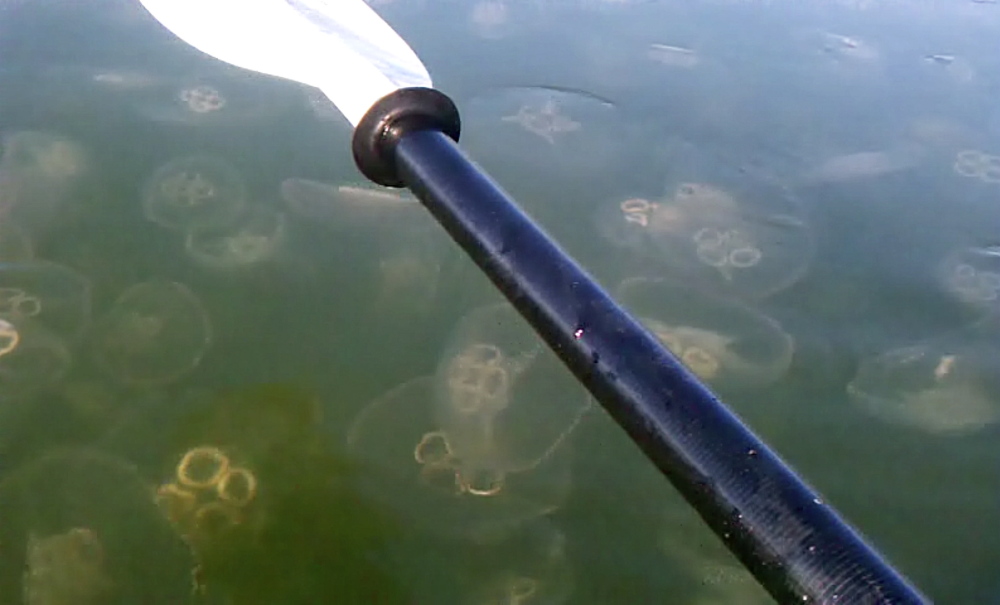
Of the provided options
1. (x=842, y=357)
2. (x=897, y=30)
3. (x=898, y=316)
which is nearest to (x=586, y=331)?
(x=842, y=357)

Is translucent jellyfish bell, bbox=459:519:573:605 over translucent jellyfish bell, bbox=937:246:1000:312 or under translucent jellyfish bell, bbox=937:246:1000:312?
under

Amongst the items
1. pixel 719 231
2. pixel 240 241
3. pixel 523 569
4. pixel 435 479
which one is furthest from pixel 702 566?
pixel 240 241

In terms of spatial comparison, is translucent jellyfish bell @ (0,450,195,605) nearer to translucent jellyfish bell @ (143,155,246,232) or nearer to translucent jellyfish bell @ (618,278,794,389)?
translucent jellyfish bell @ (143,155,246,232)

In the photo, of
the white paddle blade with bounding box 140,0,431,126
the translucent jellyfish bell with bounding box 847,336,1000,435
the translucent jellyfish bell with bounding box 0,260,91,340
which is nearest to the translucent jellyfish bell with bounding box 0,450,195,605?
the translucent jellyfish bell with bounding box 0,260,91,340

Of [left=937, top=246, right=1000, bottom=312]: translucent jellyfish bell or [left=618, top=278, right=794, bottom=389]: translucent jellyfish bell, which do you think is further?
[left=937, top=246, right=1000, bottom=312]: translucent jellyfish bell

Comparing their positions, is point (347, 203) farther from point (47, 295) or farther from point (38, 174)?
point (38, 174)

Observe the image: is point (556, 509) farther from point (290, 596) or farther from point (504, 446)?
point (290, 596)
